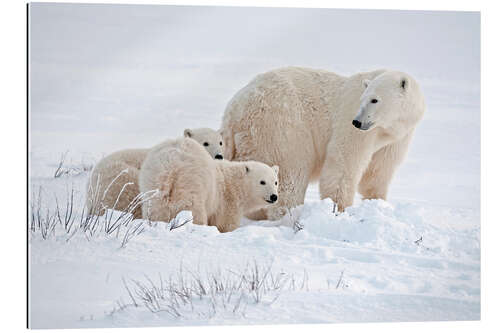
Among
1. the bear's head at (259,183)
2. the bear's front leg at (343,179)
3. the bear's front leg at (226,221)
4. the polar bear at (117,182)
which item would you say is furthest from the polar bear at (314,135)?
Answer: the polar bear at (117,182)

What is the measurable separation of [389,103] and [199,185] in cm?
199

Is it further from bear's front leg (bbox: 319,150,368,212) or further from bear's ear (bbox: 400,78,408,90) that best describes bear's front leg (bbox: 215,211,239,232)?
bear's ear (bbox: 400,78,408,90)

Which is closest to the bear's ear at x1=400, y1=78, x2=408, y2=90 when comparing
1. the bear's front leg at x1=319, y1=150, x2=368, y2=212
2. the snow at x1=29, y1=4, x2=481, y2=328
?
the snow at x1=29, y1=4, x2=481, y2=328

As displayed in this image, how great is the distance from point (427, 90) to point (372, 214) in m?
1.39

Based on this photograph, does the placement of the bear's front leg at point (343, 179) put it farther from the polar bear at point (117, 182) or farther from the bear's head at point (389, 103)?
the polar bear at point (117, 182)

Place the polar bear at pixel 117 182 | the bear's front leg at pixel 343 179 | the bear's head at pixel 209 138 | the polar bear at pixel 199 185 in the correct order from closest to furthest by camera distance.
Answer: the polar bear at pixel 199 185 < the polar bear at pixel 117 182 < the bear's front leg at pixel 343 179 < the bear's head at pixel 209 138

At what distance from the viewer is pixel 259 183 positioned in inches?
265

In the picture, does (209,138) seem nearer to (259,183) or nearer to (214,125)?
(214,125)

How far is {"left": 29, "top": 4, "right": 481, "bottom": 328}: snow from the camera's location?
212 inches

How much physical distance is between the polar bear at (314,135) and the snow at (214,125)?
24cm

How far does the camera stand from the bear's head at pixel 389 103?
21.8 feet

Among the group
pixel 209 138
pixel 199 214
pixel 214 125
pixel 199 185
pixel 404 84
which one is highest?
pixel 404 84

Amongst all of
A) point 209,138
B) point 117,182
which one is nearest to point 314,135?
point 209,138

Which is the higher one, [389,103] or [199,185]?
[389,103]
